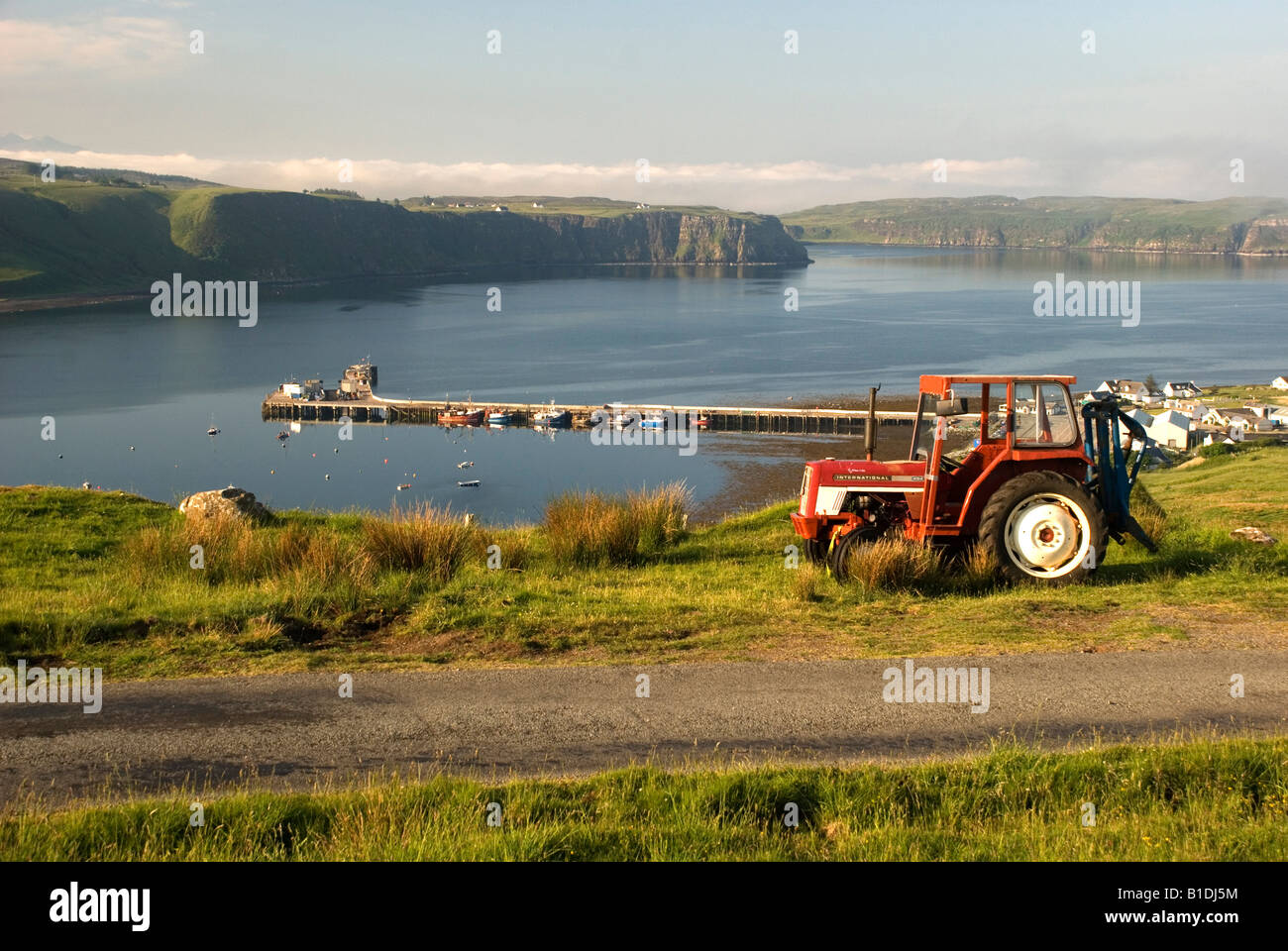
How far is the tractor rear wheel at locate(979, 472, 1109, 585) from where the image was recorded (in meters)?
11.2

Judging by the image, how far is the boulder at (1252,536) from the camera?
42.1 ft

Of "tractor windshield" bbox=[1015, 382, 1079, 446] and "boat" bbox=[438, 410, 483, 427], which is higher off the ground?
"tractor windshield" bbox=[1015, 382, 1079, 446]

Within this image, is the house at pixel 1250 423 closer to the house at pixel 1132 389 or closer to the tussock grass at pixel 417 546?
the house at pixel 1132 389

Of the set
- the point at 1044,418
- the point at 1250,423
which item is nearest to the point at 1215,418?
the point at 1250,423

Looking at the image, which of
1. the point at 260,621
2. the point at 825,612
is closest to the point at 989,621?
the point at 825,612

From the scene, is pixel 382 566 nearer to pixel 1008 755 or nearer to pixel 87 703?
pixel 87 703

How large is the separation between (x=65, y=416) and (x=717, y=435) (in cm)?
4616

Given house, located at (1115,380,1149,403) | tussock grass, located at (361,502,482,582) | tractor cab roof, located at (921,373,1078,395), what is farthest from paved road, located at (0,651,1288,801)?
house, located at (1115,380,1149,403)

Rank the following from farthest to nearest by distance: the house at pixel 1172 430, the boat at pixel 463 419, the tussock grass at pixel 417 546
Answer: the boat at pixel 463 419 < the house at pixel 1172 430 < the tussock grass at pixel 417 546

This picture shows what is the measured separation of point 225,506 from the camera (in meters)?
15.9

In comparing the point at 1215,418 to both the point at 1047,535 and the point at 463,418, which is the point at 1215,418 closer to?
the point at 463,418

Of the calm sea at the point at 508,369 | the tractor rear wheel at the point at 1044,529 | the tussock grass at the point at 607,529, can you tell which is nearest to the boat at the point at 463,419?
the calm sea at the point at 508,369

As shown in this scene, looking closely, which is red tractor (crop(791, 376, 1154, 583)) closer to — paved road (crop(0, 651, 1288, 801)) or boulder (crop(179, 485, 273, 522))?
paved road (crop(0, 651, 1288, 801))

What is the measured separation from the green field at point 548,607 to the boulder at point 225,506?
148 centimetres
